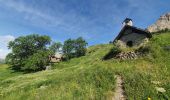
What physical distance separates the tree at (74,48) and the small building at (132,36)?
2154 inches

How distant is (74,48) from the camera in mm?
102562

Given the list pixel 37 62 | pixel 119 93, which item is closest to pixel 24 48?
pixel 37 62

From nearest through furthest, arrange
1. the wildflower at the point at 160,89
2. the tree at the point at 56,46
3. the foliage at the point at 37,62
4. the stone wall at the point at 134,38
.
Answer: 1. the wildflower at the point at 160,89
2. the stone wall at the point at 134,38
3. the foliage at the point at 37,62
4. the tree at the point at 56,46

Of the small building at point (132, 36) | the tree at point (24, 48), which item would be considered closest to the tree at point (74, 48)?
the tree at point (24, 48)

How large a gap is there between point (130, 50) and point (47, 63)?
4405 cm

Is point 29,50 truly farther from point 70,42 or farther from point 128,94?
point 128,94

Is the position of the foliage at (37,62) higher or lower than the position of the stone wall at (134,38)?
lower

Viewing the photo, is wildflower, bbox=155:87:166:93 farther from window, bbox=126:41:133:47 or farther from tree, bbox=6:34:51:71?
tree, bbox=6:34:51:71

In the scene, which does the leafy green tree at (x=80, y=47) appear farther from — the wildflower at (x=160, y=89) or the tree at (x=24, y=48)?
the wildflower at (x=160, y=89)

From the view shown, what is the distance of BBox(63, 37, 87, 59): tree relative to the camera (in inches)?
3964

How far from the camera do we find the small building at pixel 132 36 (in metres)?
43.0

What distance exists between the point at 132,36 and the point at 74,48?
2347 inches

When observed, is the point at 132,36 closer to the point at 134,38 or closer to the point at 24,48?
the point at 134,38

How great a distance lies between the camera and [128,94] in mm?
13273
